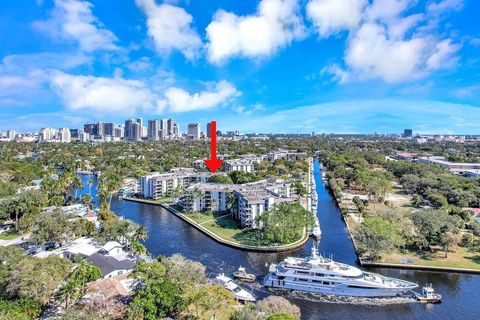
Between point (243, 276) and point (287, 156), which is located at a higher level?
point (287, 156)

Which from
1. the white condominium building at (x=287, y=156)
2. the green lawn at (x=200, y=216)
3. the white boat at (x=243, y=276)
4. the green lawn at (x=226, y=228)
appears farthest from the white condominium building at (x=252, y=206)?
the white condominium building at (x=287, y=156)

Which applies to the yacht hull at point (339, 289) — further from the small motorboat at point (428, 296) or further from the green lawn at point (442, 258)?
the green lawn at point (442, 258)

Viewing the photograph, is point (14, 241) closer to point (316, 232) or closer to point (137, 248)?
point (137, 248)

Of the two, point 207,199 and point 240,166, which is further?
point 240,166

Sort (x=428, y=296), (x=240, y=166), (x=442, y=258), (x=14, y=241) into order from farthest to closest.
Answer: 1. (x=240, y=166)
2. (x=14, y=241)
3. (x=442, y=258)
4. (x=428, y=296)

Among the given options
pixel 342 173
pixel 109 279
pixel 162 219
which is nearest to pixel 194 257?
pixel 109 279

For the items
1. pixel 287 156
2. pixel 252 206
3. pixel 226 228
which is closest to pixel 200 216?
pixel 226 228
